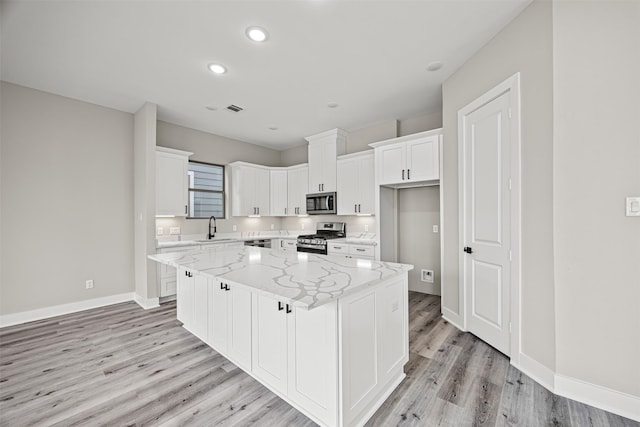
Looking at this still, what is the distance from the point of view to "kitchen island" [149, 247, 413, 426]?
4.76 ft

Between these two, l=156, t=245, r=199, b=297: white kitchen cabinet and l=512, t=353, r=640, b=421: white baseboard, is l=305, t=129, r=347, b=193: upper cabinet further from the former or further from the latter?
l=512, t=353, r=640, b=421: white baseboard

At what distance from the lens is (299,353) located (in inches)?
63.5

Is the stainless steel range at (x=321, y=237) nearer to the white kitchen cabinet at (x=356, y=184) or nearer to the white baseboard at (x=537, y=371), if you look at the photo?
the white kitchen cabinet at (x=356, y=184)

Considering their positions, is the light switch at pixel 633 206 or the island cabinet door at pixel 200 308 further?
the island cabinet door at pixel 200 308

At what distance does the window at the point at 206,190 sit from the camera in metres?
5.01

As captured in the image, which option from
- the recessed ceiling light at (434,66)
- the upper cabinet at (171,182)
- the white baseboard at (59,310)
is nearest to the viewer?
the recessed ceiling light at (434,66)

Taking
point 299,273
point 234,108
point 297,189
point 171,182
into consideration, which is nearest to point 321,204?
point 297,189

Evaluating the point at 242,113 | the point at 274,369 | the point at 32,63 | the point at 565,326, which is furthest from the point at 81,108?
the point at 565,326

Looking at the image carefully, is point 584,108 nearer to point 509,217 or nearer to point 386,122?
point 509,217

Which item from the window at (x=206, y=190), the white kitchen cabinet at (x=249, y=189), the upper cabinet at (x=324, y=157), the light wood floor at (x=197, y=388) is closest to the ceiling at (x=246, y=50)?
the upper cabinet at (x=324, y=157)

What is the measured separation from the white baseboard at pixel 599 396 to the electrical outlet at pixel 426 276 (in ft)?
7.69

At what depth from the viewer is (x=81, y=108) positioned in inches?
146

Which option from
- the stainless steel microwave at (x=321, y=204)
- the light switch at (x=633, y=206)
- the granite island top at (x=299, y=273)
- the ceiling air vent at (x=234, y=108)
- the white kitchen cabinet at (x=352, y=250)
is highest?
the ceiling air vent at (x=234, y=108)

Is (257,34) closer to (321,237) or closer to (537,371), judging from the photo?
(321,237)
